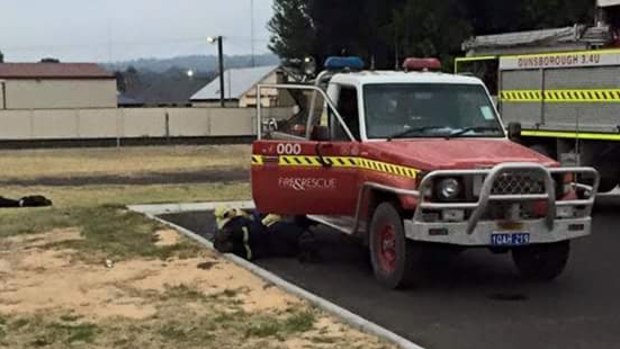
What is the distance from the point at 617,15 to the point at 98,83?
59.0 meters

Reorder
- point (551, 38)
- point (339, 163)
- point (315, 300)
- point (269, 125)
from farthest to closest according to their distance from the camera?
point (551, 38) < point (269, 125) < point (339, 163) < point (315, 300)

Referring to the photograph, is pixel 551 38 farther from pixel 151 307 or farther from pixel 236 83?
pixel 236 83

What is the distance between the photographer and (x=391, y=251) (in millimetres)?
10289

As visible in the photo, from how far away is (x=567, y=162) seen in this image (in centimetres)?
1661

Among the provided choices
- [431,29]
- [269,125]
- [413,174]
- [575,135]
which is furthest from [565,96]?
[431,29]

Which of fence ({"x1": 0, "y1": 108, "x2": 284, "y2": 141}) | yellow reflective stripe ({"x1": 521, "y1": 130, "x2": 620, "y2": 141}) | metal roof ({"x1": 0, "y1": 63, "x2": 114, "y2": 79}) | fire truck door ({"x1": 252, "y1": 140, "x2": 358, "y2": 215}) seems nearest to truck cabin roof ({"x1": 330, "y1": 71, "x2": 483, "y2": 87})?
fire truck door ({"x1": 252, "y1": 140, "x2": 358, "y2": 215})

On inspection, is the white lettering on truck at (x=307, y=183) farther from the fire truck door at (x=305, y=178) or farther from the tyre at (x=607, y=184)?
the tyre at (x=607, y=184)

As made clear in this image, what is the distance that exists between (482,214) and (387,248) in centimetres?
115

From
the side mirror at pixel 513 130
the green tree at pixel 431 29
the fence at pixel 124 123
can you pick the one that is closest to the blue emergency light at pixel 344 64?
the side mirror at pixel 513 130

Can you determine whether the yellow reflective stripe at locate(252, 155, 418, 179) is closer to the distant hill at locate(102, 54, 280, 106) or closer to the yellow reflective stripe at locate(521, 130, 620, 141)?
the yellow reflective stripe at locate(521, 130, 620, 141)

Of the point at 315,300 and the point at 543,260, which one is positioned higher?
the point at 543,260

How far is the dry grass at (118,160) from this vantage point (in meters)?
29.8

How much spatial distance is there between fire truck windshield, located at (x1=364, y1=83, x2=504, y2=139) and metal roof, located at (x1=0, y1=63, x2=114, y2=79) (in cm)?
Answer: 6680

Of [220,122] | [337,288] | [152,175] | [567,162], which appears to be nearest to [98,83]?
[220,122]
